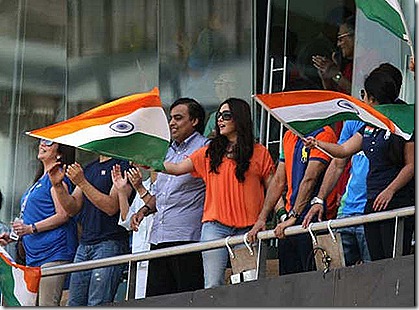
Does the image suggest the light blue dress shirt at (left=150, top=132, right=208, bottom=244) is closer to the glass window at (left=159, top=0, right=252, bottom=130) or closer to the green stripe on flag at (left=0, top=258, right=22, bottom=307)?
the green stripe on flag at (left=0, top=258, right=22, bottom=307)

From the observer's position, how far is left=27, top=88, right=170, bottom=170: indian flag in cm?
1191

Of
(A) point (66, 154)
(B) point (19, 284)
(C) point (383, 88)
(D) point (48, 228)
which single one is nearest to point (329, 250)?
(C) point (383, 88)

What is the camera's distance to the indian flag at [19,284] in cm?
1259

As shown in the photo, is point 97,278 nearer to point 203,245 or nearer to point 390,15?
point 203,245

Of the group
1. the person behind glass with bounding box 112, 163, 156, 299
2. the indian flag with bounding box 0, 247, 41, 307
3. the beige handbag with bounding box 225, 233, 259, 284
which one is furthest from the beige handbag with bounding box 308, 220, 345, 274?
the indian flag with bounding box 0, 247, 41, 307

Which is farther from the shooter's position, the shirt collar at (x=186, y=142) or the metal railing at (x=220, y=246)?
the shirt collar at (x=186, y=142)

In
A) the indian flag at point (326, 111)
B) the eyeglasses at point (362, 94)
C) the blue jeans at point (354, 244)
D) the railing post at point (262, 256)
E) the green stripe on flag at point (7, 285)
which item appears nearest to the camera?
the indian flag at point (326, 111)

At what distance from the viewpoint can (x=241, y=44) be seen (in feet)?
50.5

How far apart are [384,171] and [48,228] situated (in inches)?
130

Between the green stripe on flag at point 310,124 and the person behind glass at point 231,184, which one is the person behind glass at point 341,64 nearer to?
the person behind glass at point 231,184

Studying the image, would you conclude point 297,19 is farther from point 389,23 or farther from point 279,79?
point 389,23

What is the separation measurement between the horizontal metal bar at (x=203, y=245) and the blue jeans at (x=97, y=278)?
17 cm

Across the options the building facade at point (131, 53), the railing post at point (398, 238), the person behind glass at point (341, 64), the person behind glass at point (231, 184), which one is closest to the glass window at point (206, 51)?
the building facade at point (131, 53)

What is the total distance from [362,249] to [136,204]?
245cm
